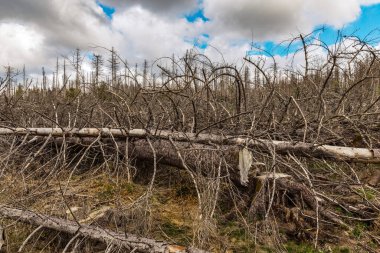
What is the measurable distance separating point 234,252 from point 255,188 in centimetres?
86

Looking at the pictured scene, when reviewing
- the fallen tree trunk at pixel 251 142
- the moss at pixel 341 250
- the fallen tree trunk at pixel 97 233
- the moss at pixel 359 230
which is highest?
the fallen tree trunk at pixel 251 142

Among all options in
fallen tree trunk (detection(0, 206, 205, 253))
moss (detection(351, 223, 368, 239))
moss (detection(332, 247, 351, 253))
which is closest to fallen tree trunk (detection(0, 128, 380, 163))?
moss (detection(351, 223, 368, 239))

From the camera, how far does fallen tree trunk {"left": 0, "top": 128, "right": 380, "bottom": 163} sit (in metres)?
3.14

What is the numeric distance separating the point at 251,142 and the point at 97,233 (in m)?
1.79

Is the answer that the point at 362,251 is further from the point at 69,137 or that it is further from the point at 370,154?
the point at 69,137

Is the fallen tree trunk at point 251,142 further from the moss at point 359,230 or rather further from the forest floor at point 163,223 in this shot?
the moss at point 359,230

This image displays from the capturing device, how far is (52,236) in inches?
114

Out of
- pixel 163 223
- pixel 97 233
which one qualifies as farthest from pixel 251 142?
pixel 97 233

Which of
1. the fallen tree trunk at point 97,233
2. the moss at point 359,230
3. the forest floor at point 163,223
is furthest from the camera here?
the moss at point 359,230

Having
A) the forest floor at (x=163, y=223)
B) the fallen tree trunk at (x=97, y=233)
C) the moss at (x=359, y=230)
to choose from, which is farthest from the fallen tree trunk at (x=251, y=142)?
the fallen tree trunk at (x=97, y=233)

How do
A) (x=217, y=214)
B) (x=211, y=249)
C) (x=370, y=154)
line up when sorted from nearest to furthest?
1. (x=211, y=249)
2. (x=370, y=154)
3. (x=217, y=214)

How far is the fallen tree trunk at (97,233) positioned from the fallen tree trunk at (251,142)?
1250 millimetres

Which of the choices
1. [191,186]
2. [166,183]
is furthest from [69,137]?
[191,186]

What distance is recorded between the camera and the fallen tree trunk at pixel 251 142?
314 centimetres
